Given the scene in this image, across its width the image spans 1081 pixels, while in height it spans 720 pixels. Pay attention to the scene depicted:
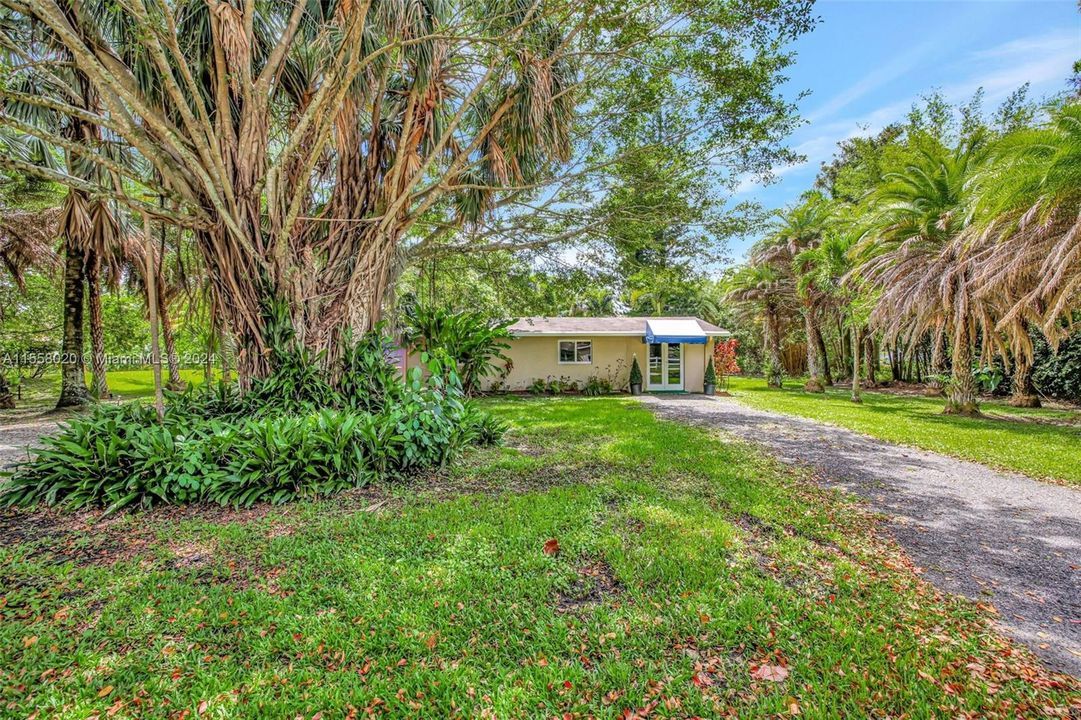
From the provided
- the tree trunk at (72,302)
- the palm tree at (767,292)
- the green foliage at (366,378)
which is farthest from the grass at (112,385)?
the palm tree at (767,292)

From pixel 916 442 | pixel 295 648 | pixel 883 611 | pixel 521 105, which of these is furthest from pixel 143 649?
pixel 916 442

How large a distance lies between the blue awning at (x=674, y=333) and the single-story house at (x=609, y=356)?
4 centimetres

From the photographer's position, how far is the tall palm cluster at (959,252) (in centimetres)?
780

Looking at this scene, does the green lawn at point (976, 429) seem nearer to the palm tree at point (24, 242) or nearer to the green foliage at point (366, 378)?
the green foliage at point (366, 378)

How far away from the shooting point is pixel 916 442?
802 cm

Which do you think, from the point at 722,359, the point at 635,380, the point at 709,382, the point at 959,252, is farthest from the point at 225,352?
the point at 722,359

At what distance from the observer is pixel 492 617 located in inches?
108

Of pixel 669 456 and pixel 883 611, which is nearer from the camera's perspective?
pixel 883 611

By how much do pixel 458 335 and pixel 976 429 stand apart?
482 inches

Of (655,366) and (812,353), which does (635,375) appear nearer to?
(655,366)

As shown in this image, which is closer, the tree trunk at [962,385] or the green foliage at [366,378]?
the green foliage at [366,378]

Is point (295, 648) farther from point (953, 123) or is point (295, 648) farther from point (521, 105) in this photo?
point (953, 123)

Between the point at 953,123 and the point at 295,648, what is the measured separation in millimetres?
24612

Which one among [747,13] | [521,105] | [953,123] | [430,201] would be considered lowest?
[430,201]
